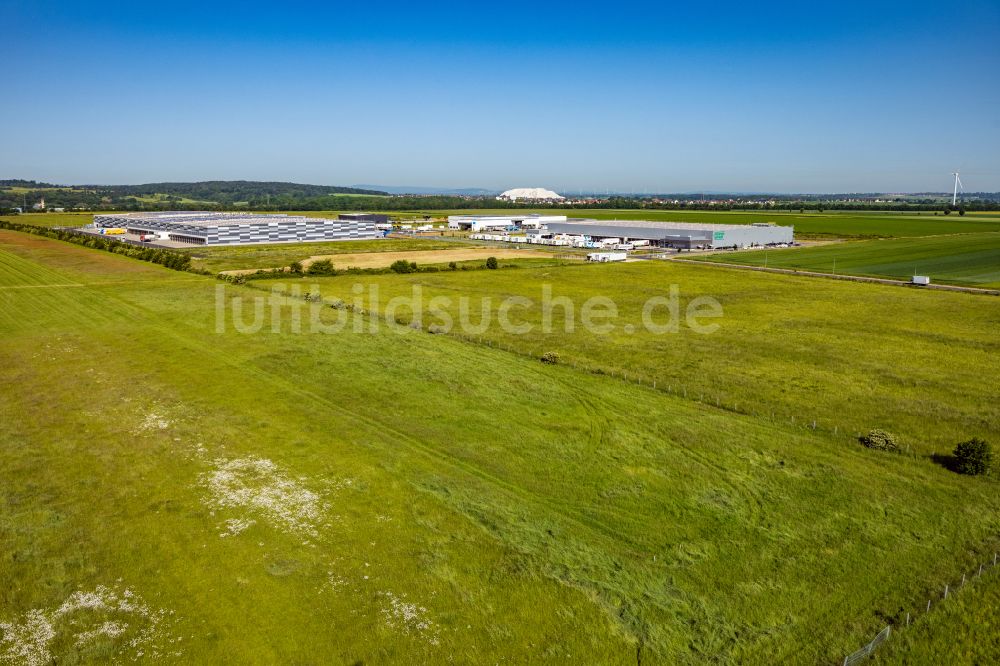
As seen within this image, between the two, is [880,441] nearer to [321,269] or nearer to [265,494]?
[265,494]

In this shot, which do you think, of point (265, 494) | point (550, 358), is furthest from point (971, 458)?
point (265, 494)

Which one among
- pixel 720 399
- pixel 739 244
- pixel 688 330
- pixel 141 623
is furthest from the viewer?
pixel 739 244

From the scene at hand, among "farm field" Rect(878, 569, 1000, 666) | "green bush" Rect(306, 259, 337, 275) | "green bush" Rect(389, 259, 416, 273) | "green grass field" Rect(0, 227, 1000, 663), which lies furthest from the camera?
"green bush" Rect(389, 259, 416, 273)

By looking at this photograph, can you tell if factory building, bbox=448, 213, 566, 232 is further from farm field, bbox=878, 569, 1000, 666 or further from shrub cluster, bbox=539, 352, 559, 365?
farm field, bbox=878, 569, 1000, 666

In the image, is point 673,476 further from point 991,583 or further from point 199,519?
point 199,519

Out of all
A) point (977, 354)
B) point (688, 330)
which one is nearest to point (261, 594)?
point (688, 330)

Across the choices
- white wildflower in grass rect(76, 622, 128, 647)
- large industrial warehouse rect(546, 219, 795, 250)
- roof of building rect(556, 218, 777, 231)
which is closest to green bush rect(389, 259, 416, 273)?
large industrial warehouse rect(546, 219, 795, 250)

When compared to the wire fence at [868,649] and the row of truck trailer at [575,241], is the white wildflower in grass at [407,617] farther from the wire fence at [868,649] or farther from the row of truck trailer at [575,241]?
A: the row of truck trailer at [575,241]
